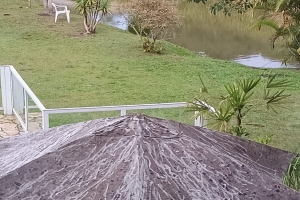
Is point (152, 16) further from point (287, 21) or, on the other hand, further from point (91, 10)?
point (287, 21)

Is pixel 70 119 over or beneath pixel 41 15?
beneath

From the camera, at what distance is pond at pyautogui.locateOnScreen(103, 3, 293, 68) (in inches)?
743

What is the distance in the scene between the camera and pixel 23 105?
8055 millimetres

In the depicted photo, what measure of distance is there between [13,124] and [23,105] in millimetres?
764

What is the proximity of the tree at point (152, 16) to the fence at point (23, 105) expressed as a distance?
24.7 ft

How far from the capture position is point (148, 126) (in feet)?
10.2

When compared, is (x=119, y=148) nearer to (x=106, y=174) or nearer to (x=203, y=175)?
(x=106, y=174)

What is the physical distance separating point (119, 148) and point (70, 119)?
3.40m

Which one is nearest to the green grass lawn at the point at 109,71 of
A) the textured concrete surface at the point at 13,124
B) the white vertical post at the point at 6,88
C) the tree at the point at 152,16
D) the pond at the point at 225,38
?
the tree at the point at 152,16

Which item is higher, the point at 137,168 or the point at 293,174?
the point at 137,168

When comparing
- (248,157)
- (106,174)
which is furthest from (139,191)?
(248,157)

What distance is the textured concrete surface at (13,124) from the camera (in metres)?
7.24

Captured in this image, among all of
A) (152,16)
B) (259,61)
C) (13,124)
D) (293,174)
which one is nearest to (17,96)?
(13,124)

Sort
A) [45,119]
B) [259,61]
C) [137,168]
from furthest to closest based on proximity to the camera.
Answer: [259,61] → [45,119] → [137,168]
